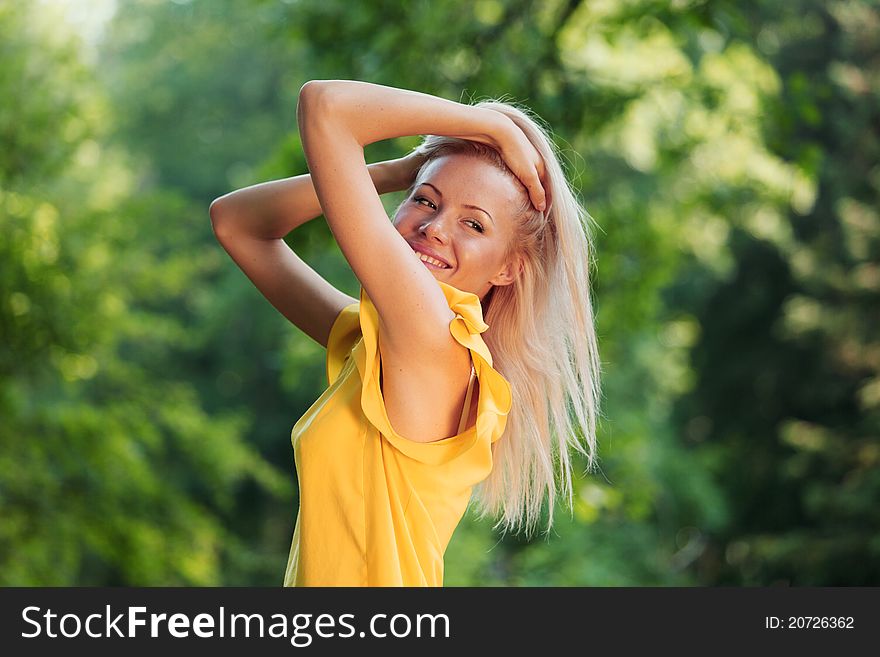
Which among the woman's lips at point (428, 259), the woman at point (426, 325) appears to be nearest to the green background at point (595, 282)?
the woman at point (426, 325)

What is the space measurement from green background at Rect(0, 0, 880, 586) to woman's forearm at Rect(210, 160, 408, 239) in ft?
3.18

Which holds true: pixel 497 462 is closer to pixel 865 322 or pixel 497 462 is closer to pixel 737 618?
pixel 737 618

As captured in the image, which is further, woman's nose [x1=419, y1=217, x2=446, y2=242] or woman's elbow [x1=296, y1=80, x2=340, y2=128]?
woman's nose [x1=419, y1=217, x2=446, y2=242]

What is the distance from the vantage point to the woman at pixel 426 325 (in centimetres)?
178

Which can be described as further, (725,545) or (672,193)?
(725,545)

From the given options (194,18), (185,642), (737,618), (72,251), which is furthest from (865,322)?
(185,642)

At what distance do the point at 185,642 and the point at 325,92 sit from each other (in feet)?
3.63

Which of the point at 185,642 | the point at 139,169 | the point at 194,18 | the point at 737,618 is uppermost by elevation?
the point at 194,18

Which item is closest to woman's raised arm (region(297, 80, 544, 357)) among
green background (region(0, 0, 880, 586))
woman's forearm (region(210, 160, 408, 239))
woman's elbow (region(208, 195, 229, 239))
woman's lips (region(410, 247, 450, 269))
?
woman's lips (region(410, 247, 450, 269))

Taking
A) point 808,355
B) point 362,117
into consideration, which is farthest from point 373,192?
point 808,355

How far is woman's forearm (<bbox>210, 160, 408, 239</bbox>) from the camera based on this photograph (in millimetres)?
2172

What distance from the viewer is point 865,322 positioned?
13.2m

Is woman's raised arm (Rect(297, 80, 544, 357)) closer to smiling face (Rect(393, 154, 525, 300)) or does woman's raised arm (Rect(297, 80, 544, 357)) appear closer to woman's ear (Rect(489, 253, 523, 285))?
smiling face (Rect(393, 154, 525, 300))

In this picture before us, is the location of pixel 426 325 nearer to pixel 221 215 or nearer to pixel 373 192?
pixel 373 192
